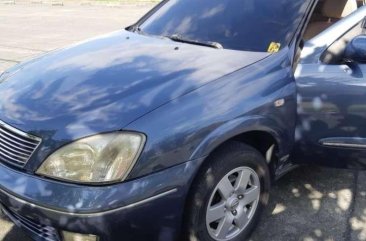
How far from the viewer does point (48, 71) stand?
287cm

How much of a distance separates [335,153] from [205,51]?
1.13 metres

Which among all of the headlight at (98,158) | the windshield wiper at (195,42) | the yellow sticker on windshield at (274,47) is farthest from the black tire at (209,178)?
the windshield wiper at (195,42)

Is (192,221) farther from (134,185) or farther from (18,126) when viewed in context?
(18,126)

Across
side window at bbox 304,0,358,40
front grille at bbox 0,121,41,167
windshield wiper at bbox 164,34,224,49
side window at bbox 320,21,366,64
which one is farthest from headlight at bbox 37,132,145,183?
side window at bbox 304,0,358,40

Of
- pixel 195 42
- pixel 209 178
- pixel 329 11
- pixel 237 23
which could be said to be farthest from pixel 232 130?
pixel 329 11

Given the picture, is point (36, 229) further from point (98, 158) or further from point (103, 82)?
point (103, 82)

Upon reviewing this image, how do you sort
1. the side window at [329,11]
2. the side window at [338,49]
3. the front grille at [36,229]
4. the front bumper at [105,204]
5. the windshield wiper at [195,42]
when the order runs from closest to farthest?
the front bumper at [105,204] < the front grille at [36,229] < the side window at [338,49] < the windshield wiper at [195,42] < the side window at [329,11]

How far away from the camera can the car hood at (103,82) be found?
2.27 meters

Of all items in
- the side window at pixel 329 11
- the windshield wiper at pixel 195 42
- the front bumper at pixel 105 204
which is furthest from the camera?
the side window at pixel 329 11

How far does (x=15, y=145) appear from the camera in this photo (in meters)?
2.32

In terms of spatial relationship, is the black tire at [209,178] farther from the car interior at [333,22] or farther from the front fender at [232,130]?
the car interior at [333,22]

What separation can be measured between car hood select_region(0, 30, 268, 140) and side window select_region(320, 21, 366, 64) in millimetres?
450

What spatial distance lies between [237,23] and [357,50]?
33.3 inches

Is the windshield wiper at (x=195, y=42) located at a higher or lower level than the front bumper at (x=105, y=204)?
higher
